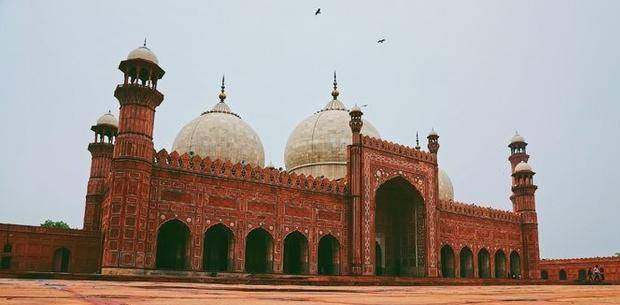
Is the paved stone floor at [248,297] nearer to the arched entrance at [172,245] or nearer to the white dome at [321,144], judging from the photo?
the arched entrance at [172,245]

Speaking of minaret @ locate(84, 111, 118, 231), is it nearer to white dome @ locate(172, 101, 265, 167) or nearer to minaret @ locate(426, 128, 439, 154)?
white dome @ locate(172, 101, 265, 167)

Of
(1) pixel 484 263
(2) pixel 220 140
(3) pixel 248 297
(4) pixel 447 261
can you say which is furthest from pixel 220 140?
(3) pixel 248 297

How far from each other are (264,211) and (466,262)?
35.9 ft

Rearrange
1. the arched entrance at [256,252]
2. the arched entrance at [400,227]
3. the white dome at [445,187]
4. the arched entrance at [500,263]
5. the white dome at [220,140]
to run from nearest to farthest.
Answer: the arched entrance at [256,252]
the arched entrance at [400,227]
the white dome at [220,140]
the arched entrance at [500,263]
the white dome at [445,187]

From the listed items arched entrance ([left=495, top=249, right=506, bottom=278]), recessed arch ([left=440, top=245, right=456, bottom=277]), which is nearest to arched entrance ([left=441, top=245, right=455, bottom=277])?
recessed arch ([left=440, top=245, right=456, bottom=277])

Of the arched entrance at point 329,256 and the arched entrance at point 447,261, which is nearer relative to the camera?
the arched entrance at point 329,256

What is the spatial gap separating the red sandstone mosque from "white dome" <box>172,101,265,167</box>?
0.19 feet

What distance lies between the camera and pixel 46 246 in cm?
1443

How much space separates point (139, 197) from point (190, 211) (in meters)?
1.64

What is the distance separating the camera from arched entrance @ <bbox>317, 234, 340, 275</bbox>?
1758 centimetres

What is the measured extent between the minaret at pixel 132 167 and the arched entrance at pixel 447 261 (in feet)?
42.3

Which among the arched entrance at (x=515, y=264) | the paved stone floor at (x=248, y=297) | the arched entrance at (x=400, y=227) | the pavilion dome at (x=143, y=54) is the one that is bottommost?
the arched entrance at (x=515, y=264)

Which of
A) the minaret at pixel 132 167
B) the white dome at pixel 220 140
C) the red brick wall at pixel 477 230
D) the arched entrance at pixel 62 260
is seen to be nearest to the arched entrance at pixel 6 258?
the arched entrance at pixel 62 260

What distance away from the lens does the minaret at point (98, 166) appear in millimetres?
17875
